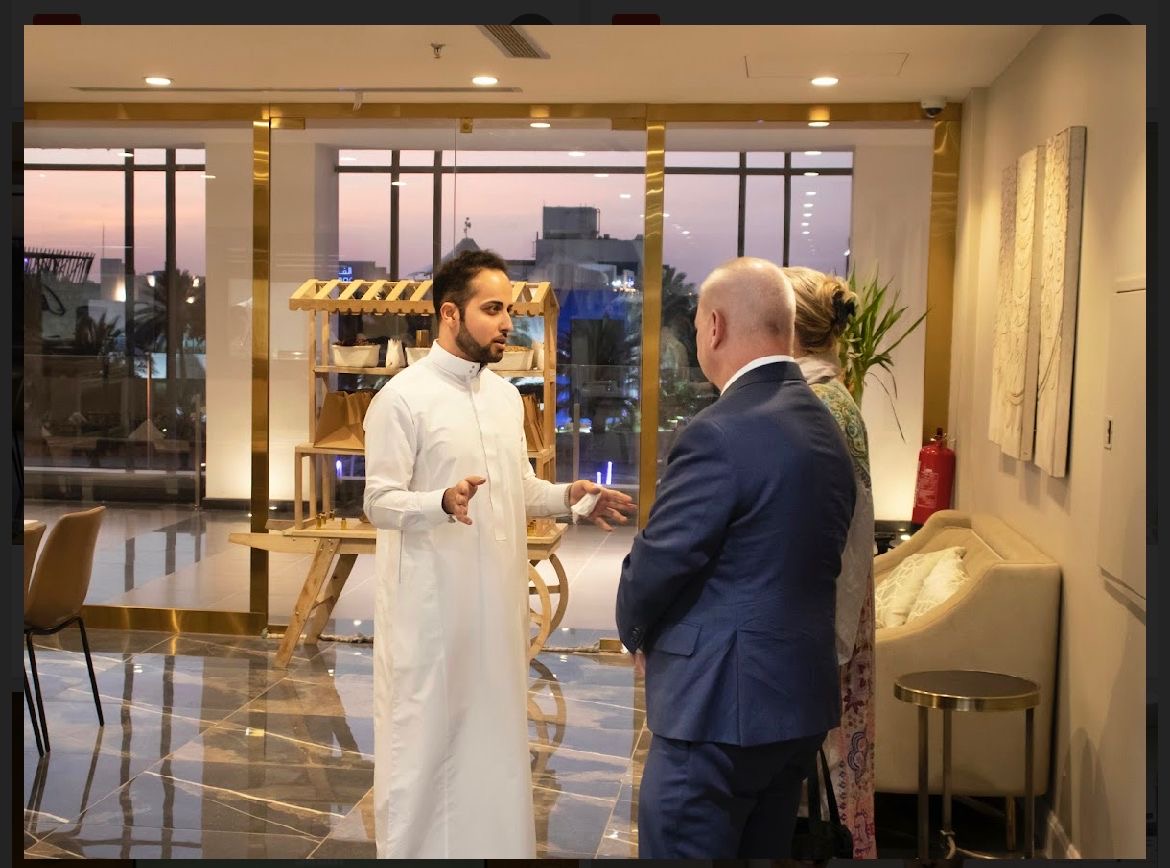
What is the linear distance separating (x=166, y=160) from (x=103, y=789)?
3.81 m

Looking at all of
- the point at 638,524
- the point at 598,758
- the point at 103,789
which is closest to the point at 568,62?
the point at 638,524

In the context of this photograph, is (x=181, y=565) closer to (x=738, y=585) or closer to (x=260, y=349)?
(x=260, y=349)

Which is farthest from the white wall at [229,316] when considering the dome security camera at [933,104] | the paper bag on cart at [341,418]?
the dome security camera at [933,104]

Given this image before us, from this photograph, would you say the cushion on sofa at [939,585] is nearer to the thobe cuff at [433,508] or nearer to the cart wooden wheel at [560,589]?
the thobe cuff at [433,508]

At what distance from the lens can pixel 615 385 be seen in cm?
739

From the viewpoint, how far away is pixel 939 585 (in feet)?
16.5

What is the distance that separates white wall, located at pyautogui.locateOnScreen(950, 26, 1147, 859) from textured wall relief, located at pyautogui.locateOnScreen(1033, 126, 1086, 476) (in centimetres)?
5

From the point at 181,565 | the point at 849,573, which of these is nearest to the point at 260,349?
the point at 181,565

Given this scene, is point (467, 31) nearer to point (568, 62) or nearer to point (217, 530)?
point (568, 62)

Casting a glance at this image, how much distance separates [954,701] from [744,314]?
5.89ft

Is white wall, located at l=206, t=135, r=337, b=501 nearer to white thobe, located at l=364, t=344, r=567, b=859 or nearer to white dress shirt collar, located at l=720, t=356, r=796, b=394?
white thobe, located at l=364, t=344, r=567, b=859

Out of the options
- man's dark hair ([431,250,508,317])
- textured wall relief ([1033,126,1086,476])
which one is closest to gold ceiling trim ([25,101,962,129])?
textured wall relief ([1033,126,1086,476])

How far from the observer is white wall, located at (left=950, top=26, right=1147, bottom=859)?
379cm

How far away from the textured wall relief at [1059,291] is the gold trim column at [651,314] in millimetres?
2802
